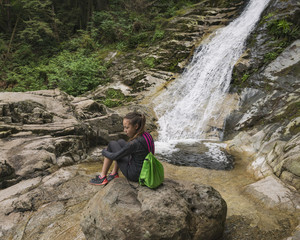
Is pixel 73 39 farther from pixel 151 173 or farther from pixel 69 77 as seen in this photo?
pixel 151 173

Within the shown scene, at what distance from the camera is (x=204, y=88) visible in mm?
10758

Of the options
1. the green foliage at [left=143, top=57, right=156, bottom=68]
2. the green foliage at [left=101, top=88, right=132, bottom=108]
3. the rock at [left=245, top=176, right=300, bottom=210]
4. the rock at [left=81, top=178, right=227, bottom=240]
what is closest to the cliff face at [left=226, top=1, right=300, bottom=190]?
the rock at [left=245, top=176, right=300, bottom=210]

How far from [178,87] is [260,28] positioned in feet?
19.7

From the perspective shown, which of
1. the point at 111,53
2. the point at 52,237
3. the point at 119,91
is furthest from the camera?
the point at 111,53

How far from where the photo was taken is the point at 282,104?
710cm

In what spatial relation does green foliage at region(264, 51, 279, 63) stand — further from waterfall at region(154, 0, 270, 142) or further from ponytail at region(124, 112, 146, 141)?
ponytail at region(124, 112, 146, 141)

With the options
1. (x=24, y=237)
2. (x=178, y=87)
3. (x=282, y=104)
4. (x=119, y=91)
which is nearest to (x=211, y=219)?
(x=24, y=237)

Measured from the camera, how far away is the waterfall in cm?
915

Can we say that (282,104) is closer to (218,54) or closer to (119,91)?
(218,54)

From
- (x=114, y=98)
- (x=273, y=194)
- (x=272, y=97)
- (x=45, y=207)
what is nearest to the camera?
(x=45, y=207)

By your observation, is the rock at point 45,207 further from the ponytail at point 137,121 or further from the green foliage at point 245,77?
the green foliage at point 245,77

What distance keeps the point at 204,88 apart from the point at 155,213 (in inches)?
378

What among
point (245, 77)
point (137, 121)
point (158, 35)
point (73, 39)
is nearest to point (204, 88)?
point (245, 77)

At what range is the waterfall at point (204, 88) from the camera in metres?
9.15
